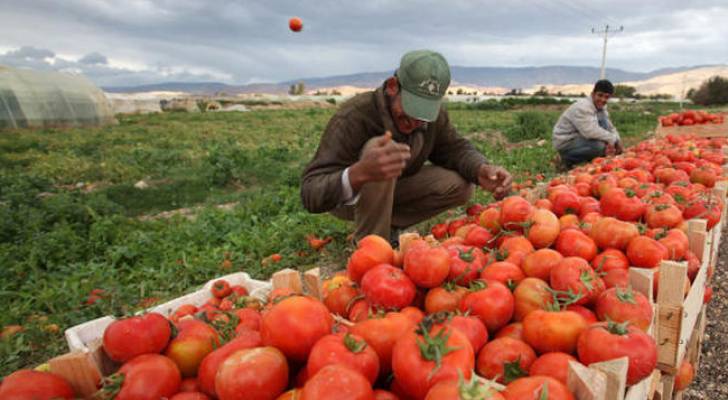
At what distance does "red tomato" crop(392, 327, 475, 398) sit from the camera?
1166mm

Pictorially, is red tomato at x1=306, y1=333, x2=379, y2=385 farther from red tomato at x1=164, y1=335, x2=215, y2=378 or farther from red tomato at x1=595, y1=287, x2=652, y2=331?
red tomato at x1=595, y1=287, x2=652, y2=331

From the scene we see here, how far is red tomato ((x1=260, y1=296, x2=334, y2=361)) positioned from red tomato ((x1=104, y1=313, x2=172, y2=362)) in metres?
0.35

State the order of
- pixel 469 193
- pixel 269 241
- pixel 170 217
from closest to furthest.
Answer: pixel 469 193 < pixel 269 241 < pixel 170 217

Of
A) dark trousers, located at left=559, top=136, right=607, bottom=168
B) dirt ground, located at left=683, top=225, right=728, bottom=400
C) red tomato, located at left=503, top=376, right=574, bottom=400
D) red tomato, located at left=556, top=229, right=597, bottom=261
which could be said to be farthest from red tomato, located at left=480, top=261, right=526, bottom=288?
dark trousers, located at left=559, top=136, right=607, bottom=168

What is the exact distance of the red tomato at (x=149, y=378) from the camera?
1.29m

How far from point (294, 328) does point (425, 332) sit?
0.41 m

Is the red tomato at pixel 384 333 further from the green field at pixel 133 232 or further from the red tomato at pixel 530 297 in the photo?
the green field at pixel 133 232

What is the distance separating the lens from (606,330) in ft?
4.44

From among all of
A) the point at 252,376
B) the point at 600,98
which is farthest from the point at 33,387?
the point at 600,98

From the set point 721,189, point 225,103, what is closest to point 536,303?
point 721,189

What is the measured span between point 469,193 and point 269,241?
2.22 meters

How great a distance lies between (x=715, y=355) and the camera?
118 inches

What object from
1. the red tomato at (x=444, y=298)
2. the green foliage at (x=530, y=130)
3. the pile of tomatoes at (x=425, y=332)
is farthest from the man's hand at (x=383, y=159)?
the green foliage at (x=530, y=130)

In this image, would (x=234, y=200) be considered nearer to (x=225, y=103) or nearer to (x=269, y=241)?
(x=269, y=241)
